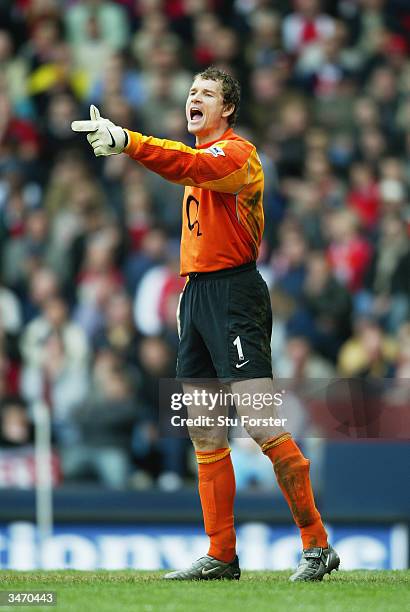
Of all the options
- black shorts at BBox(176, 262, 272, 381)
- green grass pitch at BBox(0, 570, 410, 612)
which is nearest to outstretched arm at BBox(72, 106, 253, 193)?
black shorts at BBox(176, 262, 272, 381)

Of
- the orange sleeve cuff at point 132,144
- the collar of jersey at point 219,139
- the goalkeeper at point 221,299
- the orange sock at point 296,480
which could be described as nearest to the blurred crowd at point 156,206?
the goalkeeper at point 221,299

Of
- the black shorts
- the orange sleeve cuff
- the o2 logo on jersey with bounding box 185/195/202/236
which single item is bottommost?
the black shorts

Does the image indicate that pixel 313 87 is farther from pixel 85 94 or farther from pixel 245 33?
pixel 85 94

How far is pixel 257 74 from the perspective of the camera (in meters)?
14.1

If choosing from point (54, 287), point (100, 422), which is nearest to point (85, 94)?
point (54, 287)

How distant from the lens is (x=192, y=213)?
6398 mm

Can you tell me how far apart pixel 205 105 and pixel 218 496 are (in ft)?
5.93

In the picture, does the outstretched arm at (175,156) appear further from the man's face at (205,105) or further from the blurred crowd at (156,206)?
the blurred crowd at (156,206)

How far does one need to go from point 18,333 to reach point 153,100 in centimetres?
295

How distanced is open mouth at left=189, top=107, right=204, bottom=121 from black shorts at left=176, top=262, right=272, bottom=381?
73 cm

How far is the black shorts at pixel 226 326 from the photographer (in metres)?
6.17

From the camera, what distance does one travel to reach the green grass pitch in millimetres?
5414

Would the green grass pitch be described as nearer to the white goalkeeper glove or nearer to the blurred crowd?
the white goalkeeper glove

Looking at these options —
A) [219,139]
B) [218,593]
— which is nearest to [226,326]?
[219,139]
